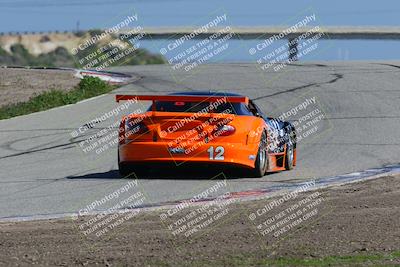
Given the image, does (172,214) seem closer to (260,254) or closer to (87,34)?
(260,254)

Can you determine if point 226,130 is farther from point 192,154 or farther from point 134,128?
point 134,128

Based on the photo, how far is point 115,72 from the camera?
3356 centimetres

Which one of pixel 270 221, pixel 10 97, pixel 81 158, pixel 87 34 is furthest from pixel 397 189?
pixel 87 34

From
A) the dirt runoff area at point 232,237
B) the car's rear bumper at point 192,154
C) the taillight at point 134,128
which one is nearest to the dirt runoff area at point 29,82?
the taillight at point 134,128

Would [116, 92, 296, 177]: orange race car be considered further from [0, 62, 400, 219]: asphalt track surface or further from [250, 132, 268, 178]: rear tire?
[0, 62, 400, 219]: asphalt track surface

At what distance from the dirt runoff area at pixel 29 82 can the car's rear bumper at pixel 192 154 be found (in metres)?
13.9

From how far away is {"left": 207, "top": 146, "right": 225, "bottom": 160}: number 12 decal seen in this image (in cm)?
1330

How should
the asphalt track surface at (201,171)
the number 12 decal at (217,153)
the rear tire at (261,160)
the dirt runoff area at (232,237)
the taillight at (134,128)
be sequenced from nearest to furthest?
the dirt runoff area at (232,237)
the asphalt track surface at (201,171)
the number 12 decal at (217,153)
the taillight at (134,128)
the rear tire at (261,160)

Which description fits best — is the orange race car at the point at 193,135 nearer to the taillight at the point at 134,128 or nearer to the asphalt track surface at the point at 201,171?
the taillight at the point at 134,128

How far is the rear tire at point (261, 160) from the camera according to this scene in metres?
13.6

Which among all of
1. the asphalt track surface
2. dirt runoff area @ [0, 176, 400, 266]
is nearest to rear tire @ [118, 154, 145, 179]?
the asphalt track surface

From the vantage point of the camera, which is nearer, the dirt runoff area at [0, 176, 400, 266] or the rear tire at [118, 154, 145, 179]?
the dirt runoff area at [0, 176, 400, 266]

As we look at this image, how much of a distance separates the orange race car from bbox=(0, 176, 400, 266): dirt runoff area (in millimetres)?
2639

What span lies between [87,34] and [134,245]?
32957 mm
